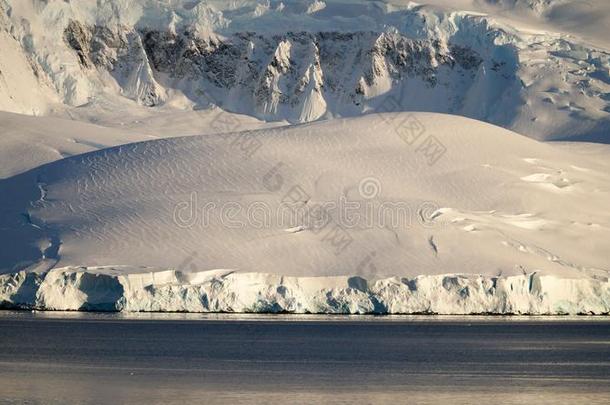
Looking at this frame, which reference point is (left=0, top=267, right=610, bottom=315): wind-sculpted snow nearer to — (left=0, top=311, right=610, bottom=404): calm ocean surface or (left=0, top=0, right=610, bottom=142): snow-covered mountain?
(left=0, top=311, right=610, bottom=404): calm ocean surface

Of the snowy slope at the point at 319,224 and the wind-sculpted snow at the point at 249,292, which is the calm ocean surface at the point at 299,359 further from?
the snowy slope at the point at 319,224

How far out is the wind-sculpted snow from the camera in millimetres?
65062

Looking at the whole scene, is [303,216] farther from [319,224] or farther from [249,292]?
[249,292]

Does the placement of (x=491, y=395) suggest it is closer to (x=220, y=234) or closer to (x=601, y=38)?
(x=220, y=234)

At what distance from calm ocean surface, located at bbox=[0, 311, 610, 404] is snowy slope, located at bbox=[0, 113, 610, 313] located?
1.34 meters

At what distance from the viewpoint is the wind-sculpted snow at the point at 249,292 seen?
6506cm

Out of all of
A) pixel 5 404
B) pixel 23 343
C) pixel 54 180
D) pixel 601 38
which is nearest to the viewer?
pixel 5 404

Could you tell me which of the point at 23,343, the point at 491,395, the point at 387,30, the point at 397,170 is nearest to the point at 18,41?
the point at 387,30

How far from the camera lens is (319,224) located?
73375mm

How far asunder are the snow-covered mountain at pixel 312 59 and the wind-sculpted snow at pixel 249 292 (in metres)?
74.4

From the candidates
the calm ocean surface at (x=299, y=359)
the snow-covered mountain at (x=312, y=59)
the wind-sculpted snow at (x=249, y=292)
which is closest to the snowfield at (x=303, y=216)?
the wind-sculpted snow at (x=249, y=292)

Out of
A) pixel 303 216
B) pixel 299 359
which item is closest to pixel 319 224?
pixel 303 216

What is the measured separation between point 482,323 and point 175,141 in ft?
77.9

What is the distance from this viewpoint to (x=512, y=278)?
6744 centimetres
